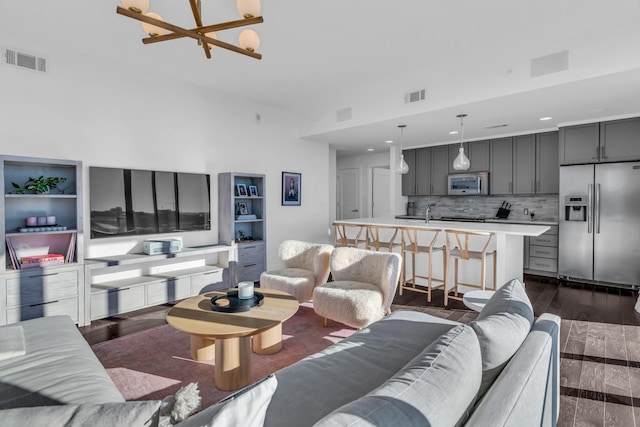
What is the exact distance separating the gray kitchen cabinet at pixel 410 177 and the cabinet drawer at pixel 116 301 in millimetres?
5520

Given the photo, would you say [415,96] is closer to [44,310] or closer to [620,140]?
[620,140]

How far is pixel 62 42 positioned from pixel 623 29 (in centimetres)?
535

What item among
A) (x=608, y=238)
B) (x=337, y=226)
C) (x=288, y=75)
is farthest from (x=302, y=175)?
(x=608, y=238)

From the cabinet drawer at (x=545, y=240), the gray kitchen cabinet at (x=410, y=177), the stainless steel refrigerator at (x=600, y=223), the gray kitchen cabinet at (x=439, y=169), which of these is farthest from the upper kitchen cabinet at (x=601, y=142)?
the gray kitchen cabinet at (x=410, y=177)

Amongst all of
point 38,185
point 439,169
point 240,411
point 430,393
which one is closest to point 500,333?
point 430,393

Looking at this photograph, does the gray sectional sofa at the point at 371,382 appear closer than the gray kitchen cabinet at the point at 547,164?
Yes

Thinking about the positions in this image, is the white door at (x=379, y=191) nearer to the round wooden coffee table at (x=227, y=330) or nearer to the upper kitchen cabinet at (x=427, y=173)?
the upper kitchen cabinet at (x=427, y=173)

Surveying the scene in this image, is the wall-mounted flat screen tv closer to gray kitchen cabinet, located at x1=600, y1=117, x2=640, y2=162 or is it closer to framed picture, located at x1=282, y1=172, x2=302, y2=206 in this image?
framed picture, located at x1=282, y1=172, x2=302, y2=206

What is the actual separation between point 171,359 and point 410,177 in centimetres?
604

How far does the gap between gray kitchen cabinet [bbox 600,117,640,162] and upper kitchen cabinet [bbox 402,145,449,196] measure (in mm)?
2519

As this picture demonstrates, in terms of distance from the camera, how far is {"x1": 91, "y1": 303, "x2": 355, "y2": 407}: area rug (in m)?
2.33

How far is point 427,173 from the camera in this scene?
7.26 metres

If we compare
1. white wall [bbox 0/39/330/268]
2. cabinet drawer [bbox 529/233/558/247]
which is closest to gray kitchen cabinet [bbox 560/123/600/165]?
cabinet drawer [bbox 529/233/558/247]

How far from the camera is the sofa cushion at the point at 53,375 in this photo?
145 cm
